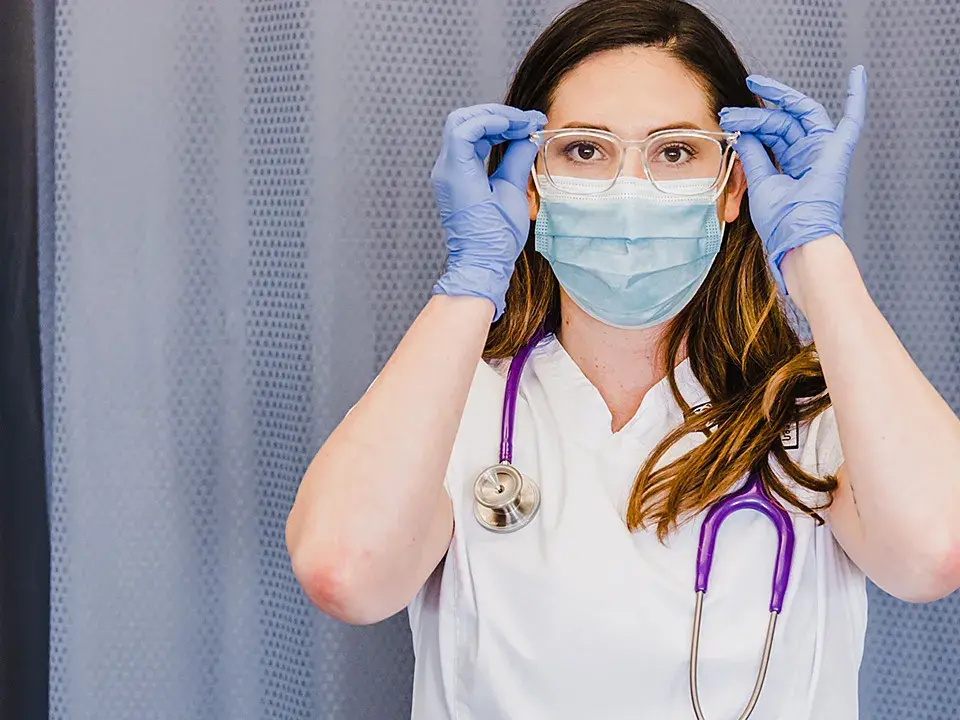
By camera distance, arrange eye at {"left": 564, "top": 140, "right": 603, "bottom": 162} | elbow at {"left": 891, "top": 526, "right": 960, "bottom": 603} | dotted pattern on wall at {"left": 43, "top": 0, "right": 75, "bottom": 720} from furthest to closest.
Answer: dotted pattern on wall at {"left": 43, "top": 0, "right": 75, "bottom": 720} < eye at {"left": 564, "top": 140, "right": 603, "bottom": 162} < elbow at {"left": 891, "top": 526, "right": 960, "bottom": 603}

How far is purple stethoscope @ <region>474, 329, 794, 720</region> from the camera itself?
1.10 metres

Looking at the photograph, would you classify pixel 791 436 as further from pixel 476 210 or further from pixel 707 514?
pixel 476 210

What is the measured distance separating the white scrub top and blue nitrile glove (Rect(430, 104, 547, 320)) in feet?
0.70

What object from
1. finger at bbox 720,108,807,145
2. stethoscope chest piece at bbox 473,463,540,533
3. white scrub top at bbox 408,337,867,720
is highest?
finger at bbox 720,108,807,145

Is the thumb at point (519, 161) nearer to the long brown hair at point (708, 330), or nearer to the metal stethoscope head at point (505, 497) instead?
Result: the long brown hair at point (708, 330)

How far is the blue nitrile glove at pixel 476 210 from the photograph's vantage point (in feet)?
3.67

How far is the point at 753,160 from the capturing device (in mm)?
1178

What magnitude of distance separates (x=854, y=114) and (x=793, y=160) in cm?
8

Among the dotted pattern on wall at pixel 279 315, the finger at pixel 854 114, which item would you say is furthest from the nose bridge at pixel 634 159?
the dotted pattern on wall at pixel 279 315

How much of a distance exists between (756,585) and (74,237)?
3.35 ft

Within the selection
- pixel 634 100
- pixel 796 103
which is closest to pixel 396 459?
pixel 634 100

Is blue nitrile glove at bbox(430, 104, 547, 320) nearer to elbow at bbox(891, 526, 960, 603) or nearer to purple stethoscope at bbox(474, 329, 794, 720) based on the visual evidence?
purple stethoscope at bbox(474, 329, 794, 720)

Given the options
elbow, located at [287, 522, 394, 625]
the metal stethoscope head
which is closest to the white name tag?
the metal stethoscope head

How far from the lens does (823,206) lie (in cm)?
109
